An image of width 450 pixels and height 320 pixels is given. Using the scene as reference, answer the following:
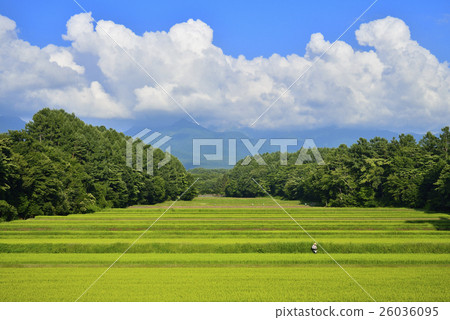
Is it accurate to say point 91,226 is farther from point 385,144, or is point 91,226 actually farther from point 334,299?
point 385,144

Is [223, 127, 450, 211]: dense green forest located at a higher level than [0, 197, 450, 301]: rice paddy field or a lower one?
higher

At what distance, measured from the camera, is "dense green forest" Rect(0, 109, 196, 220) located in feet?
163

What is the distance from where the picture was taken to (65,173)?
60406 millimetres

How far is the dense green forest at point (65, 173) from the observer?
49.6 metres

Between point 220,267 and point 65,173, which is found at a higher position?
point 65,173

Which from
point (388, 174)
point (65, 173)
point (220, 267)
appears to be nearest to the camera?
point (220, 267)

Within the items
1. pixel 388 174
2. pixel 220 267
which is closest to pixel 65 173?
pixel 220 267

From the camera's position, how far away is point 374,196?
79.8m

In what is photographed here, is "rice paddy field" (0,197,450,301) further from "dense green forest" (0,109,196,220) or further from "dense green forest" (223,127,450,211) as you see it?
"dense green forest" (223,127,450,211)

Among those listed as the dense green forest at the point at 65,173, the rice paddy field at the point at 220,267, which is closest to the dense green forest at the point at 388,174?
the rice paddy field at the point at 220,267

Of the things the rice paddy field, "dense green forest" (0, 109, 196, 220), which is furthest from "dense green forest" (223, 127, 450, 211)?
"dense green forest" (0, 109, 196, 220)

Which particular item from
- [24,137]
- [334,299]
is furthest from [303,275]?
[24,137]

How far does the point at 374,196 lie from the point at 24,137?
60.4m

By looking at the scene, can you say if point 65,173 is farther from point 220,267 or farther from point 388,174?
point 388,174
